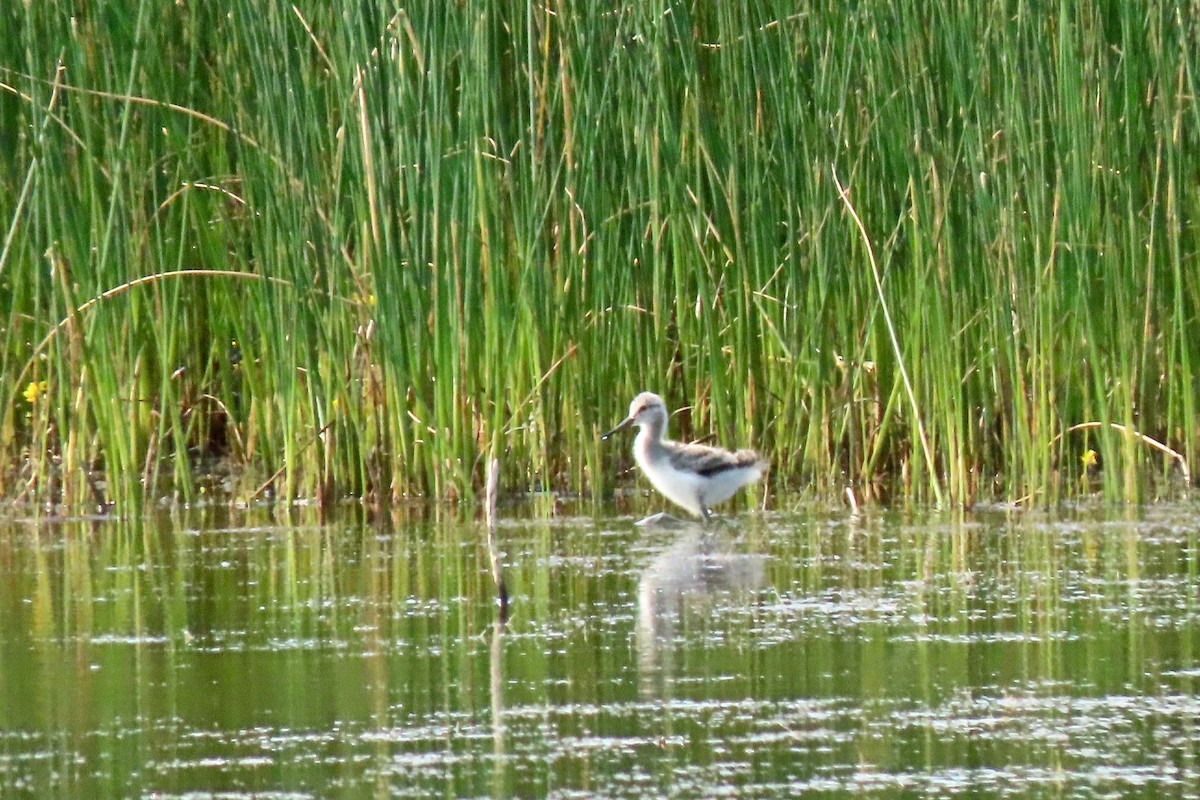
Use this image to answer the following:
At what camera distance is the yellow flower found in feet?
24.6

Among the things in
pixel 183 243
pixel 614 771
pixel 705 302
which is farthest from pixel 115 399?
pixel 614 771

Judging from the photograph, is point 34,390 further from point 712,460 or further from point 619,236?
point 712,460

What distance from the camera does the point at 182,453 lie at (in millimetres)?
7273

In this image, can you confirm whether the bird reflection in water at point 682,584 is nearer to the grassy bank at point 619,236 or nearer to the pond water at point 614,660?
the pond water at point 614,660

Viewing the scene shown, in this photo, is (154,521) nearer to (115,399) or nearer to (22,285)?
(115,399)

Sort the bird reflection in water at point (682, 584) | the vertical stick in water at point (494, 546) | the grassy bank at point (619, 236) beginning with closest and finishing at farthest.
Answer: the bird reflection in water at point (682, 584)
the vertical stick in water at point (494, 546)
the grassy bank at point (619, 236)

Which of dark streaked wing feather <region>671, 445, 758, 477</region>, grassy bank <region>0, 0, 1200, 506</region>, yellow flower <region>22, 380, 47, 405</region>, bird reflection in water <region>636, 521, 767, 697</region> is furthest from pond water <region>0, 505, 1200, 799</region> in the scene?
yellow flower <region>22, 380, 47, 405</region>

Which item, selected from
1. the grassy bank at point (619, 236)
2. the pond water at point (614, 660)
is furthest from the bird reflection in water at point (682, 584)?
the grassy bank at point (619, 236)

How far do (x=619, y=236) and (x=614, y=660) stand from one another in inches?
127

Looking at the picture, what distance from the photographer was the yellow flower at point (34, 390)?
24.6ft

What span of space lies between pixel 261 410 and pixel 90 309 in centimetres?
72

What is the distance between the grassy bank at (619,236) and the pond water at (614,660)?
593 mm

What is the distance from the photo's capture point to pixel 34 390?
758cm

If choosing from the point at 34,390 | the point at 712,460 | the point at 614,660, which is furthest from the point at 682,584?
the point at 34,390
